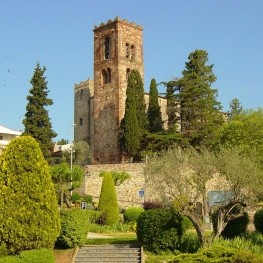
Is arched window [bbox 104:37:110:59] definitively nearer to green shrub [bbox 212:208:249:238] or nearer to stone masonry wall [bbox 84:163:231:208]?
stone masonry wall [bbox 84:163:231:208]

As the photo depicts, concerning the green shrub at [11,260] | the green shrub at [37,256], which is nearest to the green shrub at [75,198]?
the green shrub at [37,256]

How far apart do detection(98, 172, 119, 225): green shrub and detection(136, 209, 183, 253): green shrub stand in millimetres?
11415

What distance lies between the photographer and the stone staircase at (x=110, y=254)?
66.1 feet

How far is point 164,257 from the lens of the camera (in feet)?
64.6

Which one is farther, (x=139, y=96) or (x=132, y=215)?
(x=139, y=96)

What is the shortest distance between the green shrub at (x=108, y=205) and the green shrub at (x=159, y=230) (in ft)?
37.5

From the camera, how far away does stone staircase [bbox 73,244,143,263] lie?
2014 cm

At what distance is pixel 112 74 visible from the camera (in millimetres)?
59812

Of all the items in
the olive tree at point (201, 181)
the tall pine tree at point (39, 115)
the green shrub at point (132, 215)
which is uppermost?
the tall pine tree at point (39, 115)

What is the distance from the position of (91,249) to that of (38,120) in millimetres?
27051

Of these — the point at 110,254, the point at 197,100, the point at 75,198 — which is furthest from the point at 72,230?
the point at 197,100

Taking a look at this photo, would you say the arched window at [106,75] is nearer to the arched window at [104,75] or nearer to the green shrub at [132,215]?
the arched window at [104,75]

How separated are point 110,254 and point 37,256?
3.51m

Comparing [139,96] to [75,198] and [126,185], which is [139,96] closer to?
[126,185]
